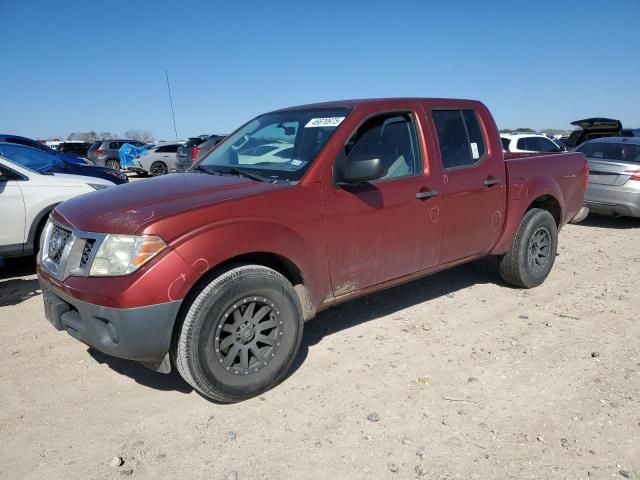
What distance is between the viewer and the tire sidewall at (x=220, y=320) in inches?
112

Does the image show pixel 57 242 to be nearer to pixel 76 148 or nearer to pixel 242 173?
pixel 242 173

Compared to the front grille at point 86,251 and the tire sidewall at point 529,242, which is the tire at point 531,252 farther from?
the front grille at point 86,251

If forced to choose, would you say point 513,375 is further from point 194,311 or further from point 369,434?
point 194,311

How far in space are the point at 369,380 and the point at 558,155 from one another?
346 centimetres

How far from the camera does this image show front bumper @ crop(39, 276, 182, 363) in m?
2.69

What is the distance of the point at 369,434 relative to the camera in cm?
281

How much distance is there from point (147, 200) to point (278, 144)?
1.22 metres

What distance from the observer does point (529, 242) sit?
16.2 ft

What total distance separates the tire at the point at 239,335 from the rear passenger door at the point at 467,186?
1600 millimetres

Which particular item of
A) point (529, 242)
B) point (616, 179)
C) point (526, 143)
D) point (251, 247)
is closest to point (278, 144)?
point (251, 247)

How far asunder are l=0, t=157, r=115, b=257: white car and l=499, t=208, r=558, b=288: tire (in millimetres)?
5161

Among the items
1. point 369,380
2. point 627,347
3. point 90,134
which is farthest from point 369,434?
point 90,134

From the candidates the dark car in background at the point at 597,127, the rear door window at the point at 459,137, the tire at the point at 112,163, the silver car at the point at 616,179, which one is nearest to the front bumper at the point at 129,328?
the rear door window at the point at 459,137

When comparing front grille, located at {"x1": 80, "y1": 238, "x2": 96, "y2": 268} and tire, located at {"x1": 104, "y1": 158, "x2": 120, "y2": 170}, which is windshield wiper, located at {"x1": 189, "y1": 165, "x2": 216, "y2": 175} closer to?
front grille, located at {"x1": 80, "y1": 238, "x2": 96, "y2": 268}
